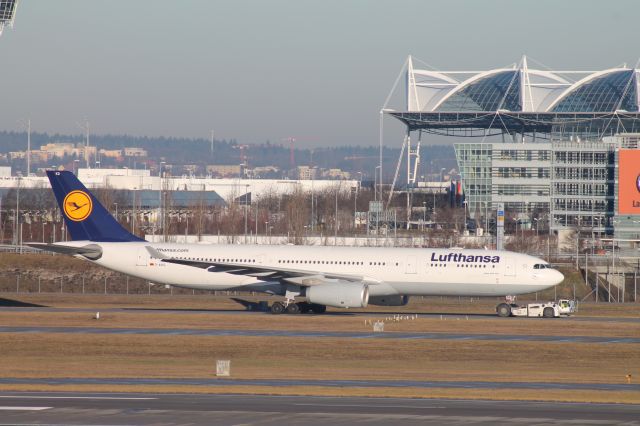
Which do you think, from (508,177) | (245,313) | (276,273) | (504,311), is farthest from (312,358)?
(508,177)

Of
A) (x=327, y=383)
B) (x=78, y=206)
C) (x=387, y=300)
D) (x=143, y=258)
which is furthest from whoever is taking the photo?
(x=78, y=206)

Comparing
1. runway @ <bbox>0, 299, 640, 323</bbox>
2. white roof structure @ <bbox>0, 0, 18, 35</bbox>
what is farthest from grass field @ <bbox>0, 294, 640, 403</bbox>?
white roof structure @ <bbox>0, 0, 18, 35</bbox>

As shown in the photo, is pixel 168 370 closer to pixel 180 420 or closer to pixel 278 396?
pixel 278 396

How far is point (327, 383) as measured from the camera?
35281mm

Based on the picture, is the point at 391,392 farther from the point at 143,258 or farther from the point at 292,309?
the point at 143,258

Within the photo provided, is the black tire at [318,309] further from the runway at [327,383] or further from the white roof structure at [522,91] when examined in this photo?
the white roof structure at [522,91]

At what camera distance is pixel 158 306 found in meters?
67.8

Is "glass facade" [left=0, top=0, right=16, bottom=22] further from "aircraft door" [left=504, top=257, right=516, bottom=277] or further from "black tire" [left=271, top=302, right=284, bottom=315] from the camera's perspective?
"aircraft door" [left=504, top=257, right=516, bottom=277]

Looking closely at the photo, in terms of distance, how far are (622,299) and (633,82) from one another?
87.0 metres

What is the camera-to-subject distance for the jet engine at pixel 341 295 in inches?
2295

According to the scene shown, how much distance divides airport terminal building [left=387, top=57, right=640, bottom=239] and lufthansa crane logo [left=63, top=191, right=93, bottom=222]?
9481cm

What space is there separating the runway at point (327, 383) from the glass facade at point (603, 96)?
13640 centimetres

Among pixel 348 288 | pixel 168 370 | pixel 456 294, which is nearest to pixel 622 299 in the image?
pixel 456 294

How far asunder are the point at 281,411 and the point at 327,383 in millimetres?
6819
